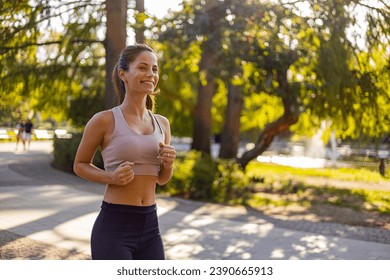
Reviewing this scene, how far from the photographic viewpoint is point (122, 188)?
8.43ft

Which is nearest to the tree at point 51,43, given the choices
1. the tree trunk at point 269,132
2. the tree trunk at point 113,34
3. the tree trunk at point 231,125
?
the tree trunk at point 113,34

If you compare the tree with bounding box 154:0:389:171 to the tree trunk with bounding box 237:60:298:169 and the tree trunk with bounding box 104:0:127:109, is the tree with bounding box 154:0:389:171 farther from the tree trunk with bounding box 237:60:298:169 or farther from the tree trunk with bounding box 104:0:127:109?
the tree trunk with bounding box 104:0:127:109

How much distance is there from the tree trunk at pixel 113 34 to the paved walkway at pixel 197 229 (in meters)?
1.83

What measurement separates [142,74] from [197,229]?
540 cm

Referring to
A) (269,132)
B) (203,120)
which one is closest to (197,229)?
(269,132)

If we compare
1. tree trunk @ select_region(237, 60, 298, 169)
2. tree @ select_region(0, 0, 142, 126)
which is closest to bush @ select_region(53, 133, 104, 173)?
tree @ select_region(0, 0, 142, 126)

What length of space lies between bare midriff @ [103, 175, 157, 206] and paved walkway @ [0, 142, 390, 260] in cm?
341

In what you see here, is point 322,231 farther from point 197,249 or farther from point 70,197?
point 70,197

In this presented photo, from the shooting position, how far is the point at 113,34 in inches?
273

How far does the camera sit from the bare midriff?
2572 millimetres

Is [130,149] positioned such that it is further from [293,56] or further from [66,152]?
[66,152]

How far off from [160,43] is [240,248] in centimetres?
681

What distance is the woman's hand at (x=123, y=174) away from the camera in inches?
96.9
